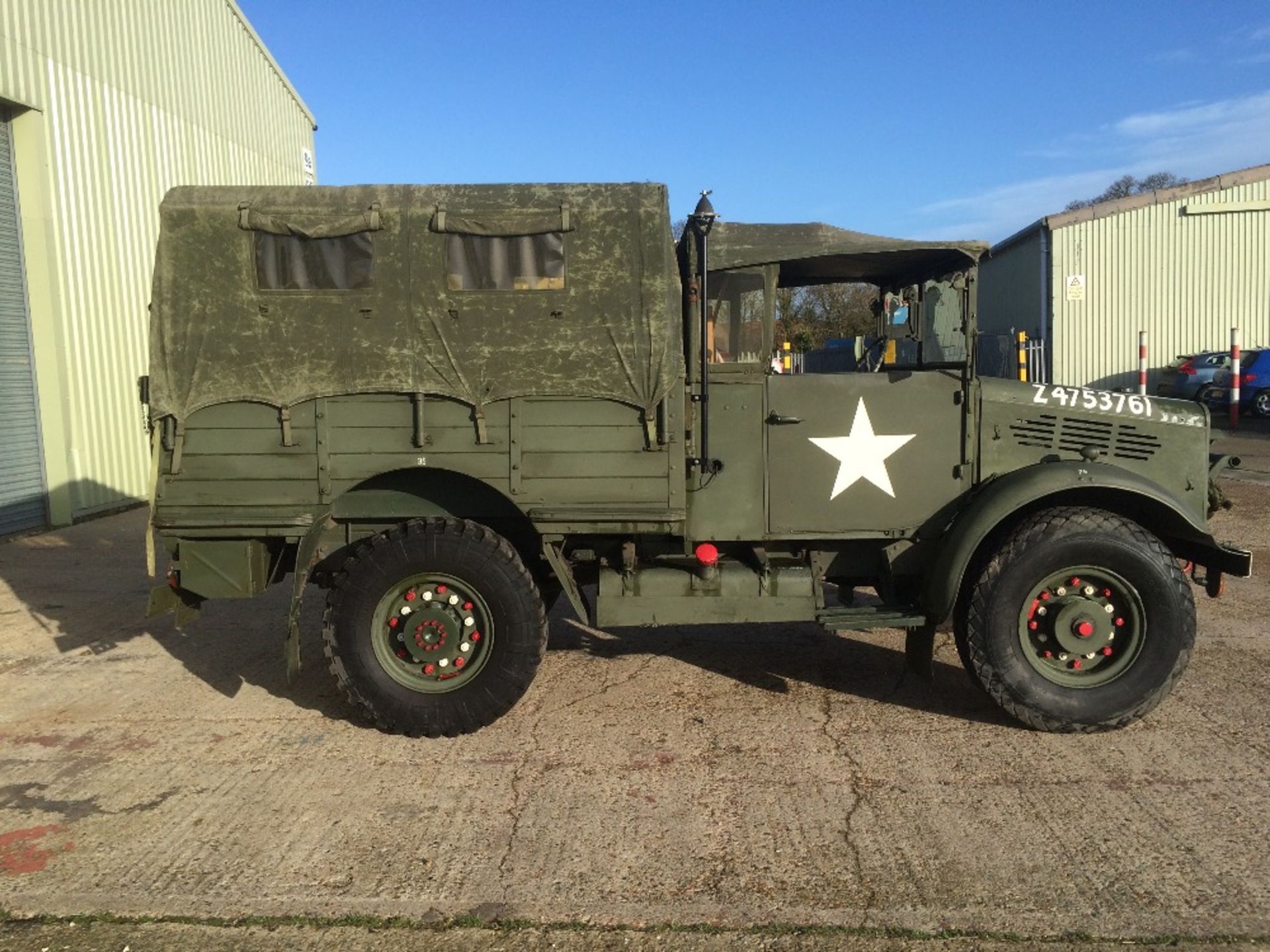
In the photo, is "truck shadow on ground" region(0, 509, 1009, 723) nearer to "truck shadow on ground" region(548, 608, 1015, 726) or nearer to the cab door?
"truck shadow on ground" region(548, 608, 1015, 726)

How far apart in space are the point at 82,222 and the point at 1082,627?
464 inches

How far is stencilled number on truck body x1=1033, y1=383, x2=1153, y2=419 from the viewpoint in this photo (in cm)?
496

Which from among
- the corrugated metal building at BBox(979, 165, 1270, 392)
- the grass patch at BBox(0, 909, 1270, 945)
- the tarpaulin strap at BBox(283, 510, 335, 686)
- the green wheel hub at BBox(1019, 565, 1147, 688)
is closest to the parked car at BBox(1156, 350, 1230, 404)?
the corrugated metal building at BBox(979, 165, 1270, 392)

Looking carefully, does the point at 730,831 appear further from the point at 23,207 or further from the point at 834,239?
the point at 23,207

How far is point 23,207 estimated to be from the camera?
10945 millimetres

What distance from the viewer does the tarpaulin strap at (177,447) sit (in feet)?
15.1

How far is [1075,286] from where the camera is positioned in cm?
2427

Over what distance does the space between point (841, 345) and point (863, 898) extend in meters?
3.20

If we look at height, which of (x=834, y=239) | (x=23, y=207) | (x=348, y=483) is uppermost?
(x=23, y=207)

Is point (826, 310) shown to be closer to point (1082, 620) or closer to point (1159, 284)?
point (1082, 620)

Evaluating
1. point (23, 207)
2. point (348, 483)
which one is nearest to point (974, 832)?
point (348, 483)

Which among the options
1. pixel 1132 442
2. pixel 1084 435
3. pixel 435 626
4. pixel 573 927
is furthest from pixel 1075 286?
pixel 573 927

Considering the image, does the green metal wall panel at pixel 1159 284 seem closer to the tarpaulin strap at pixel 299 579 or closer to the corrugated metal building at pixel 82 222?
the corrugated metal building at pixel 82 222

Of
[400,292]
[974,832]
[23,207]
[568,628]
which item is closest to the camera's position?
[974,832]
